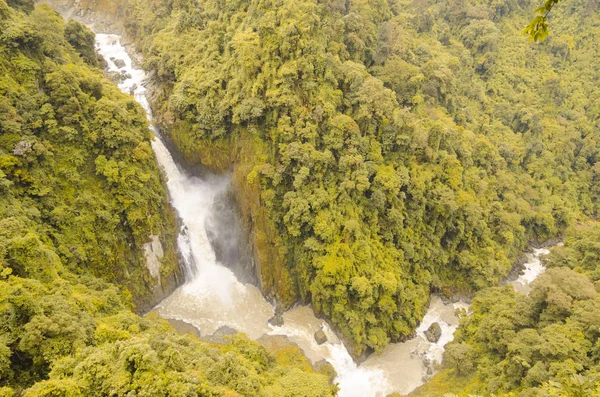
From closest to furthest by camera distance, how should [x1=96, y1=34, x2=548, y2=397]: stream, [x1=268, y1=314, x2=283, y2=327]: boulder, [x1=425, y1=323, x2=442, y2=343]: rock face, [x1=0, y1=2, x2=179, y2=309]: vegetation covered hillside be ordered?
[x1=0, y1=2, x2=179, y2=309]: vegetation covered hillside, [x1=96, y1=34, x2=548, y2=397]: stream, [x1=268, y1=314, x2=283, y2=327]: boulder, [x1=425, y1=323, x2=442, y2=343]: rock face

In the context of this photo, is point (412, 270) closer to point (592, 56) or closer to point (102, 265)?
point (102, 265)

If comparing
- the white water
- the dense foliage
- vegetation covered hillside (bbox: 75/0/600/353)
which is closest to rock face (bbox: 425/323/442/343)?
vegetation covered hillside (bbox: 75/0/600/353)

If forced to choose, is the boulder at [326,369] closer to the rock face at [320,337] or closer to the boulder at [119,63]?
the rock face at [320,337]

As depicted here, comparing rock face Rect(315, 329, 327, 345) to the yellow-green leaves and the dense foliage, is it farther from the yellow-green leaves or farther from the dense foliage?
the yellow-green leaves

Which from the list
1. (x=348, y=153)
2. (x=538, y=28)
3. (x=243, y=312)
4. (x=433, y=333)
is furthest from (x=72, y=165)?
(x=433, y=333)

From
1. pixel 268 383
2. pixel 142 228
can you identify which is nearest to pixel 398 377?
pixel 268 383
